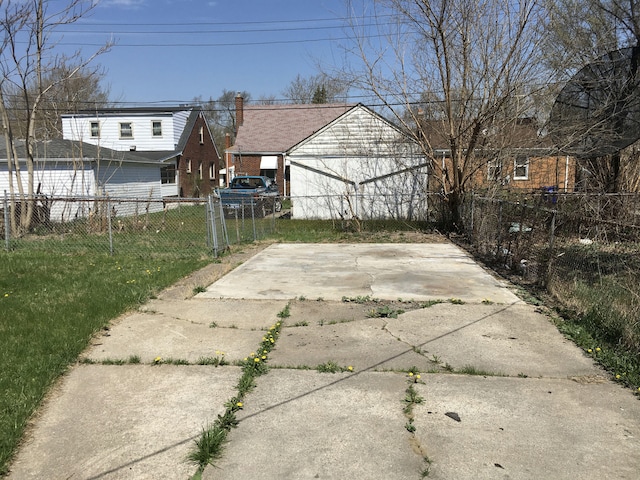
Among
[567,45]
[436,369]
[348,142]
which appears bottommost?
[436,369]

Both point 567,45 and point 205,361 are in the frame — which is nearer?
point 205,361

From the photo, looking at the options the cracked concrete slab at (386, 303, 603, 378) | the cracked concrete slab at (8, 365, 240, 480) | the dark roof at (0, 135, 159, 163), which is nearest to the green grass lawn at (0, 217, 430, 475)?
the cracked concrete slab at (8, 365, 240, 480)

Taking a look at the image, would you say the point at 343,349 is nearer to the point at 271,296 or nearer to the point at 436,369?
the point at 436,369

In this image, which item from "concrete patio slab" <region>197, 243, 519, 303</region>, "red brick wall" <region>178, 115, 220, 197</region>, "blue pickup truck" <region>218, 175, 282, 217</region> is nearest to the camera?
"concrete patio slab" <region>197, 243, 519, 303</region>

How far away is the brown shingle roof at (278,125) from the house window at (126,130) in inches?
262

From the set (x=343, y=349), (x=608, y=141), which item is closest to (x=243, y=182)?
(x=608, y=141)

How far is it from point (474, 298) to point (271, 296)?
3.10m

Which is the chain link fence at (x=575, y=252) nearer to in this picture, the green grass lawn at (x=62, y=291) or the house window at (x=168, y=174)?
the green grass lawn at (x=62, y=291)

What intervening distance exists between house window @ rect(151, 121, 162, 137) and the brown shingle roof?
5388 mm

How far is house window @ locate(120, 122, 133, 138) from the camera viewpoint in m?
28.2

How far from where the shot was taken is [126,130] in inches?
1111

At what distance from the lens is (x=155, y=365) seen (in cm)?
473

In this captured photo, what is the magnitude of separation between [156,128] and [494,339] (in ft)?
88.0

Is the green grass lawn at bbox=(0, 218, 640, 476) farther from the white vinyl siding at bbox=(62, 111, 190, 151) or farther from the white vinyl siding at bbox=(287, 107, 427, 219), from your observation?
the white vinyl siding at bbox=(62, 111, 190, 151)
